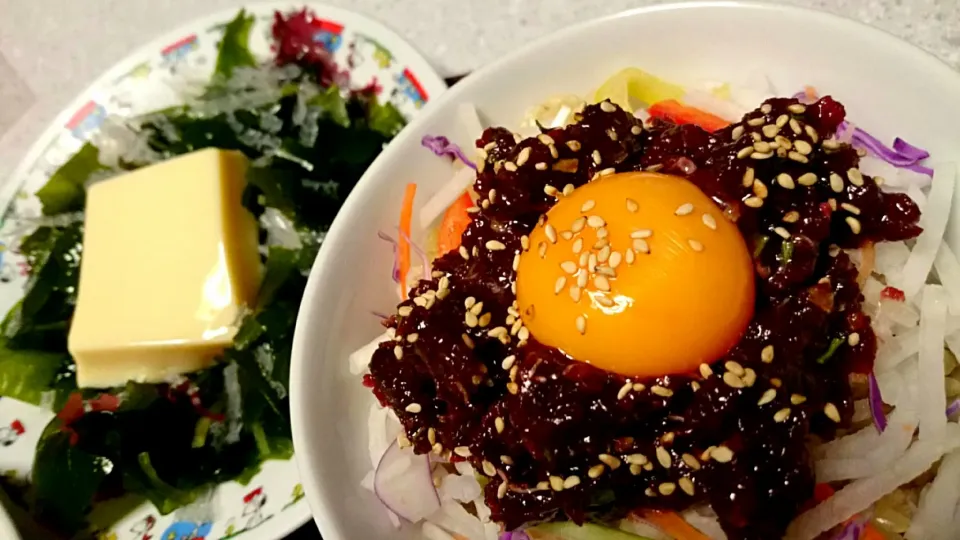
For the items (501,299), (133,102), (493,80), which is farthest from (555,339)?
(133,102)

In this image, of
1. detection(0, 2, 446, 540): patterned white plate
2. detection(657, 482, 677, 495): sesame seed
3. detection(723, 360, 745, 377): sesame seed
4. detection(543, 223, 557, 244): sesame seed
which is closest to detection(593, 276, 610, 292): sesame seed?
detection(543, 223, 557, 244): sesame seed

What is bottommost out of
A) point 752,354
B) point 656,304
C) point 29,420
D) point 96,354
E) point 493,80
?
point 29,420

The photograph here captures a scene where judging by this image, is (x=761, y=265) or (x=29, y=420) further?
(x=29, y=420)

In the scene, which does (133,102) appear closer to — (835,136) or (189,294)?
(189,294)

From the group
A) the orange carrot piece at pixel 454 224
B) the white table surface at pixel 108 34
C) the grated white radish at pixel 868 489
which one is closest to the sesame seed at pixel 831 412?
the grated white radish at pixel 868 489

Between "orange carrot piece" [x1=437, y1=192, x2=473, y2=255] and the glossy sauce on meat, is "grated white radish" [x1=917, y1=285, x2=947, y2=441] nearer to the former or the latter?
the glossy sauce on meat

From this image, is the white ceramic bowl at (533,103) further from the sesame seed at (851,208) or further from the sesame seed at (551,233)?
the sesame seed at (551,233)

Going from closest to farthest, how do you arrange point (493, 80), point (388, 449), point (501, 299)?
point (501, 299), point (388, 449), point (493, 80)
